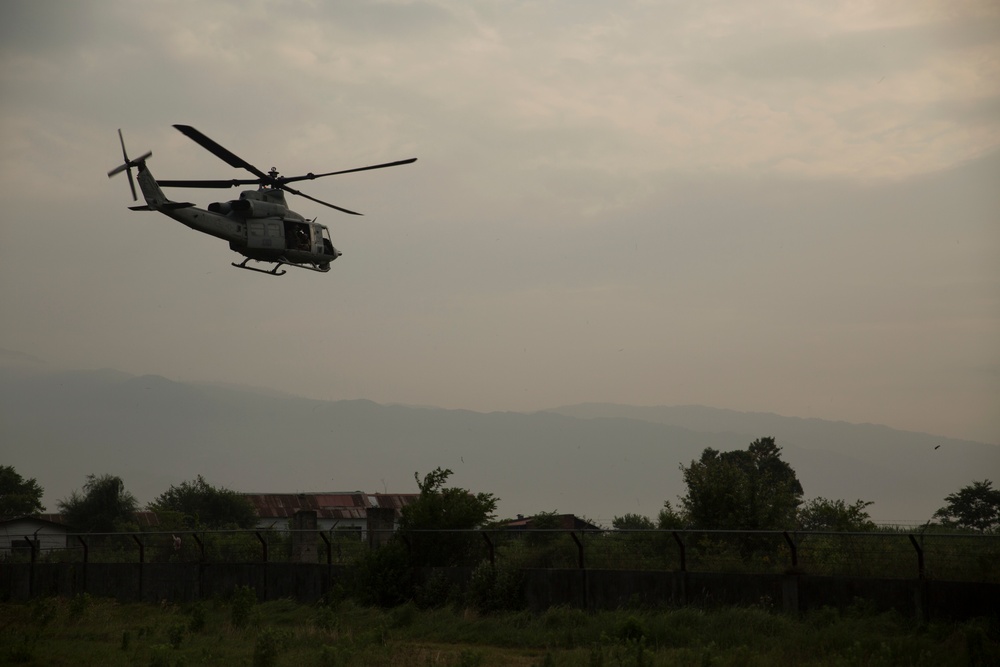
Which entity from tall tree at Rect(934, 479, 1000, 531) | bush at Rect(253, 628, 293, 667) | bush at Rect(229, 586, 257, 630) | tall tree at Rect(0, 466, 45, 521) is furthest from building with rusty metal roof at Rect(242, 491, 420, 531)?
bush at Rect(253, 628, 293, 667)

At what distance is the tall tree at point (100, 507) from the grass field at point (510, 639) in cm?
6084

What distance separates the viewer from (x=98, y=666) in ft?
61.4

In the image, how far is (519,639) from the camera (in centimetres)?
2083

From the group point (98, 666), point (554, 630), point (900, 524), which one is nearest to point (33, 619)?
point (98, 666)

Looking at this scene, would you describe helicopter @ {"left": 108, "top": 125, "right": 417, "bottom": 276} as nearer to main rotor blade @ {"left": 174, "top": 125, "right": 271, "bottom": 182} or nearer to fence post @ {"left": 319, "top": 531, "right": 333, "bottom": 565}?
main rotor blade @ {"left": 174, "top": 125, "right": 271, "bottom": 182}

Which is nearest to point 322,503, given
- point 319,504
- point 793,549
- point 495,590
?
point 319,504

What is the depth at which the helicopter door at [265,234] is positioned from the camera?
3312cm

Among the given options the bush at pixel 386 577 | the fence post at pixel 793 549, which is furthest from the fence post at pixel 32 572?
the fence post at pixel 793 549

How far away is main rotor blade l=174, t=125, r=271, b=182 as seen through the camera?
29094mm

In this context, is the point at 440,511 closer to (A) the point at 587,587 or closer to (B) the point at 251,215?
(A) the point at 587,587

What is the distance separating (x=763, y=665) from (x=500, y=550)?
35.1 ft

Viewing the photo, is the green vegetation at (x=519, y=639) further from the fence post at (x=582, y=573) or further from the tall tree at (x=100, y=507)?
the tall tree at (x=100, y=507)

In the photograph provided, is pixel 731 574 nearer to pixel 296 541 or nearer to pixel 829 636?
pixel 829 636

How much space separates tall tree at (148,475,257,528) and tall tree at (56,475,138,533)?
7.78 feet
